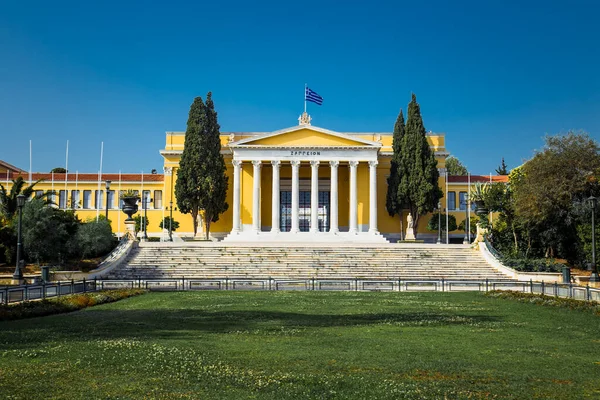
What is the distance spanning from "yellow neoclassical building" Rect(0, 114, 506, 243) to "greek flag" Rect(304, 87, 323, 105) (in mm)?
2015

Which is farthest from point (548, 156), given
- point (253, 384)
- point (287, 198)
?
point (253, 384)

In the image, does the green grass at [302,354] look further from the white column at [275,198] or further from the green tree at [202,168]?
the white column at [275,198]

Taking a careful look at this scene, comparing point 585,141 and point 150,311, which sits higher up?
point 585,141

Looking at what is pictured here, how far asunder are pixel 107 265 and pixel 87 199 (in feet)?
98.0

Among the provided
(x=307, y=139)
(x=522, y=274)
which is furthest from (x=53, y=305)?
(x=307, y=139)

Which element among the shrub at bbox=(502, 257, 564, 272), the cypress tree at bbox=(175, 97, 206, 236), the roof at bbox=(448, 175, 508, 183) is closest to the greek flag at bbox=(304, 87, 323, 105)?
the cypress tree at bbox=(175, 97, 206, 236)

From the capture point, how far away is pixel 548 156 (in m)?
47.2

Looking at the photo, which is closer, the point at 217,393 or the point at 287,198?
the point at 217,393

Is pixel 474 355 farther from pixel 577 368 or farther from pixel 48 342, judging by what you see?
pixel 48 342

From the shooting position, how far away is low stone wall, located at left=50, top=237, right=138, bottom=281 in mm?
37219

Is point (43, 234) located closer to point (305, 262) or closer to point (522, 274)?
A: point (305, 262)

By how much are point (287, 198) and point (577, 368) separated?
53.4 m

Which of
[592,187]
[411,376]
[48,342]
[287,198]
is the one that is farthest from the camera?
[287,198]

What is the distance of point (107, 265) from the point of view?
41.7m
